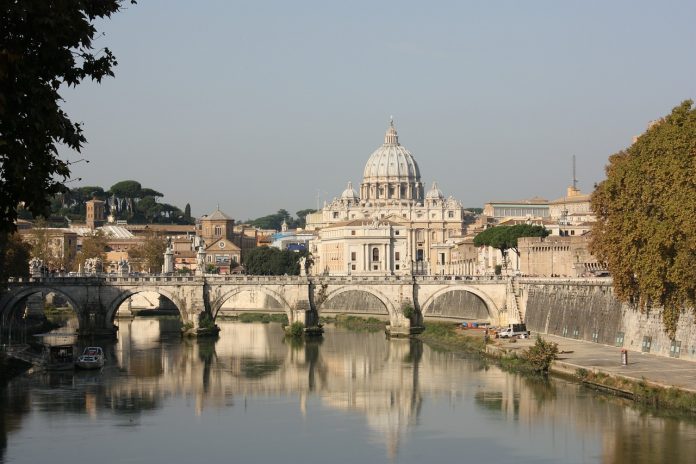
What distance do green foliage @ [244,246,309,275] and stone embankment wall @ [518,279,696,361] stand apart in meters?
55.6

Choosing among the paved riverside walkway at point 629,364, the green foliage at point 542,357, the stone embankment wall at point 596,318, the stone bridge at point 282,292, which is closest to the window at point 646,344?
the stone embankment wall at point 596,318

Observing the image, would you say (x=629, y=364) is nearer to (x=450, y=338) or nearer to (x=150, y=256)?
(x=450, y=338)

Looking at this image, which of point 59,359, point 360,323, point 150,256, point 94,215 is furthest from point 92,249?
point 59,359

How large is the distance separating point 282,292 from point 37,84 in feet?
178

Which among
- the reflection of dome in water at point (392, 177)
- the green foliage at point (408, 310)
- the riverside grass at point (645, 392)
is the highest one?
the reflection of dome in water at point (392, 177)

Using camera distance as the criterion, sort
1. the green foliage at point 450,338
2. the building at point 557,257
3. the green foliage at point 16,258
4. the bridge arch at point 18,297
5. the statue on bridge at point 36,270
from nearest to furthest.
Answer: the green foliage at point 450,338 → the bridge arch at point 18,297 → the green foliage at point 16,258 → the statue on bridge at point 36,270 → the building at point 557,257

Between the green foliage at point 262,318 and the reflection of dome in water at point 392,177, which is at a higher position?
the reflection of dome in water at point 392,177

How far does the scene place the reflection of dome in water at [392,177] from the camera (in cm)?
18325

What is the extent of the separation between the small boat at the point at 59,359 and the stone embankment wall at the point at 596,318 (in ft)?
69.2

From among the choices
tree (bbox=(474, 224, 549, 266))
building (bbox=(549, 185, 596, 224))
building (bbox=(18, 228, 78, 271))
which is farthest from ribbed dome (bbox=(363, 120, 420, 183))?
tree (bbox=(474, 224, 549, 266))

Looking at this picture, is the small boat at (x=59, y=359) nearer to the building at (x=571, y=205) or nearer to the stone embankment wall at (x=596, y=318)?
the stone embankment wall at (x=596, y=318)

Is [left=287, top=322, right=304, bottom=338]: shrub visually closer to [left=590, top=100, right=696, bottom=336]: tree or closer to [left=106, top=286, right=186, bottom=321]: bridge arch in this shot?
[left=106, top=286, right=186, bottom=321]: bridge arch

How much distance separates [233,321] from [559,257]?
74.5ft

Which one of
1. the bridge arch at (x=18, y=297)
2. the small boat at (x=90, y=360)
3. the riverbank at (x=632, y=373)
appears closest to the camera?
the riverbank at (x=632, y=373)
